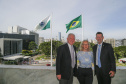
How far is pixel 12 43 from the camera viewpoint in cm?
6347

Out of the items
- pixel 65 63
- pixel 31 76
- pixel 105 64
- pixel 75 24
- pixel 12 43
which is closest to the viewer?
pixel 65 63

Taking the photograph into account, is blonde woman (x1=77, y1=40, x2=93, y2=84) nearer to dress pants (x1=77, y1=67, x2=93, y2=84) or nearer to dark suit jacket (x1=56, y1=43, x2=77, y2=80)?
dress pants (x1=77, y1=67, x2=93, y2=84)

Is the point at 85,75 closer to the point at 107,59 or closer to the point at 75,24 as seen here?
the point at 107,59

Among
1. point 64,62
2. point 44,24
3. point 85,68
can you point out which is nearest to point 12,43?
point 44,24

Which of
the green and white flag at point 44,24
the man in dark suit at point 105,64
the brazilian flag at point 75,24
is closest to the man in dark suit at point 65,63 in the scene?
the man in dark suit at point 105,64

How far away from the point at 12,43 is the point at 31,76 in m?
68.0

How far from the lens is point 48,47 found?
45.8m

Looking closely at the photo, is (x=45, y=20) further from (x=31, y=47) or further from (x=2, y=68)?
(x=31, y=47)

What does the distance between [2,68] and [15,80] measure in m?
0.59

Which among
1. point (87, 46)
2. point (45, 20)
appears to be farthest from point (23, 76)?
point (45, 20)

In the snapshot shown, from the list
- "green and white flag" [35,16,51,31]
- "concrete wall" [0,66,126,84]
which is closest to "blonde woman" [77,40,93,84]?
"concrete wall" [0,66,126,84]

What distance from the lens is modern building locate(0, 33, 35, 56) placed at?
5131cm

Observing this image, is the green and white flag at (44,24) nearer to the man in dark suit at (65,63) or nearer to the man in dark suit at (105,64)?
the man in dark suit at (65,63)

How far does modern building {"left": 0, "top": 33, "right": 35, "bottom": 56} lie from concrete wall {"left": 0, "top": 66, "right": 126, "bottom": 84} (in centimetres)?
5549
